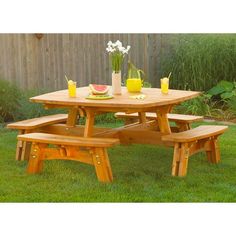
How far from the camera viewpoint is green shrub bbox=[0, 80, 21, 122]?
11.2 meters

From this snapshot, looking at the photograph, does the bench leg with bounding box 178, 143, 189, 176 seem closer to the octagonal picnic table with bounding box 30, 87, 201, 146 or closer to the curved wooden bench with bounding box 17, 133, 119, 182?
the octagonal picnic table with bounding box 30, 87, 201, 146

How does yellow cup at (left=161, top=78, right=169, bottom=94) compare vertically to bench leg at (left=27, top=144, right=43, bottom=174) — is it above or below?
above

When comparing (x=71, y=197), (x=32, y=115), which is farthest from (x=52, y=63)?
(x=71, y=197)

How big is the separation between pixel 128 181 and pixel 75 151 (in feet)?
2.13

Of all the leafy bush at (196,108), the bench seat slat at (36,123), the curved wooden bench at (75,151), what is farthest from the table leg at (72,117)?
the leafy bush at (196,108)

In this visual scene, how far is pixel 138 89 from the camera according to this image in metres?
8.32

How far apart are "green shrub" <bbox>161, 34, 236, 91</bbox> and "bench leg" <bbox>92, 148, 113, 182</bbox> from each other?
5.26 metres

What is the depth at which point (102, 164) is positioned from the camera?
7.09m

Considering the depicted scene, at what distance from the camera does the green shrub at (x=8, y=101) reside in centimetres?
1119

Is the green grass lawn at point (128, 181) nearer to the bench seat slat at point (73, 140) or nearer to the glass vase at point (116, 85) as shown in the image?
the bench seat slat at point (73, 140)

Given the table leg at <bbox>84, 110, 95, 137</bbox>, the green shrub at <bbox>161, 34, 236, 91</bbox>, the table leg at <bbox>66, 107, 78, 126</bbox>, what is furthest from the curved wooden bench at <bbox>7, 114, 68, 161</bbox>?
the green shrub at <bbox>161, 34, 236, 91</bbox>

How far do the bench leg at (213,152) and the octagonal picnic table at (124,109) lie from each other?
53cm

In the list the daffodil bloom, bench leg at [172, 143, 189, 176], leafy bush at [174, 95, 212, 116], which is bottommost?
leafy bush at [174, 95, 212, 116]

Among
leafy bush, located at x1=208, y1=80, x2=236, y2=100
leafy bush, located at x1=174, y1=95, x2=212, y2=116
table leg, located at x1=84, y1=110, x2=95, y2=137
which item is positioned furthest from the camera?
leafy bush, located at x1=208, y1=80, x2=236, y2=100
